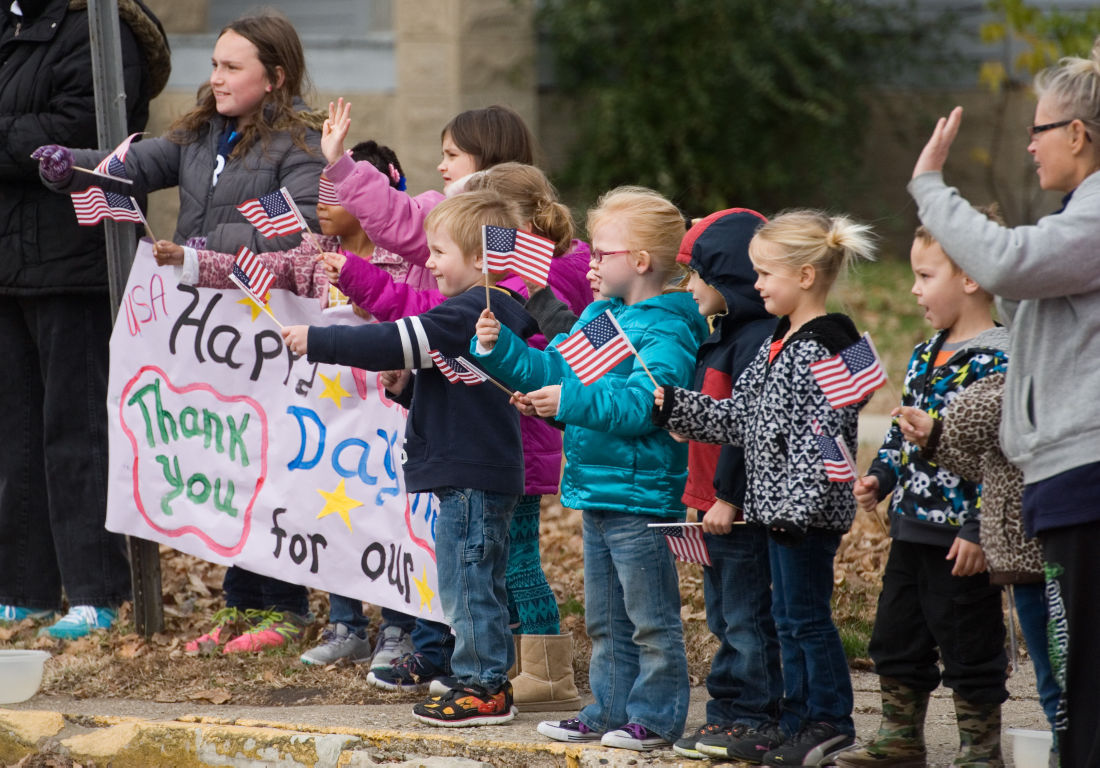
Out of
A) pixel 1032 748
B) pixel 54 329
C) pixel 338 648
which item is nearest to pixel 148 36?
pixel 54 329

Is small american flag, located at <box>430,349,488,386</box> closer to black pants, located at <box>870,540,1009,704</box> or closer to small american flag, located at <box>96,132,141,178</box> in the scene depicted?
black pants, located at <box>870,540,1009,704</box>

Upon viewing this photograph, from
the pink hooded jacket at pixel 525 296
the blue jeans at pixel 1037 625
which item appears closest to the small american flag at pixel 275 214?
the pink hooded jacket at pixel 525 296

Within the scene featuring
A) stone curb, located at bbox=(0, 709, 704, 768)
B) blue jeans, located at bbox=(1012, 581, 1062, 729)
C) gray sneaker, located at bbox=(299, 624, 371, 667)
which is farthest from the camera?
Result: gray sneaker, located at bbox=(299, 624, 371, 667)

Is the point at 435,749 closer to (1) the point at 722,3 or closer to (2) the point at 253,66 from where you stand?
(2) the point at 253,66

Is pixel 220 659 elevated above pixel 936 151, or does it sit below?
below

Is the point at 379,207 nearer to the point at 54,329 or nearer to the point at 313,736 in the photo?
the point at 313,736

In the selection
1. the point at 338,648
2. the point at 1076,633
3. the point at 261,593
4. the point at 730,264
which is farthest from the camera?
the point at 261,593

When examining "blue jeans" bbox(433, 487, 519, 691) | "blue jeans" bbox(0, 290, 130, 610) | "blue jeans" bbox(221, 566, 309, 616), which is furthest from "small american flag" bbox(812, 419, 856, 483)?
"blue jeans" bbox(0, 290, 130, 610)

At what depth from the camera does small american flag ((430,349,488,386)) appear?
422cm

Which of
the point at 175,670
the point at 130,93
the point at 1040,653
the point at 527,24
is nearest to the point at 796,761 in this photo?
the point at 1040,653

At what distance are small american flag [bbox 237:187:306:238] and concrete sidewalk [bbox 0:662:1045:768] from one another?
64.0 inches

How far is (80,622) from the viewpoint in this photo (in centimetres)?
602

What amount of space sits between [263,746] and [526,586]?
A: 3.32 ft

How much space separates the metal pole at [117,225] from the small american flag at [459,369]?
6.74ft
